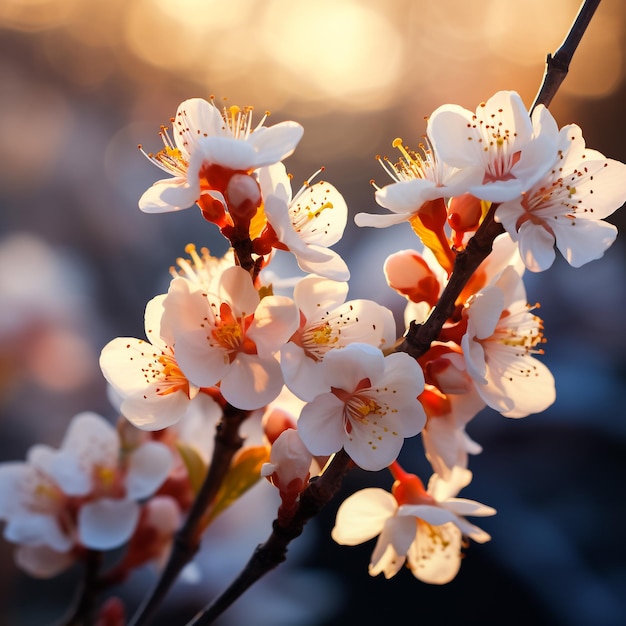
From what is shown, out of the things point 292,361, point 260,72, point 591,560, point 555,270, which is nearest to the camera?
point 292,361

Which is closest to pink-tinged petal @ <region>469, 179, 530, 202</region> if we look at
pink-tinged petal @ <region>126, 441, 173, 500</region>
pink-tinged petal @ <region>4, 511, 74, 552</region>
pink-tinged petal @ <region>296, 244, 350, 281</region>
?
pink-tinged petal @ <region>296, 244, 350, 281</region>

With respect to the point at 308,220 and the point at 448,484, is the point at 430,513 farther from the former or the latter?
the point at 308,220

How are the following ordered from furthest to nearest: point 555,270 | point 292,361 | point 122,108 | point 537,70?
point 122,108 → point 537,70 → point 555,270 → point 292,361

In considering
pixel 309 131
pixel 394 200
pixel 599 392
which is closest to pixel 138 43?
pixel 309 131

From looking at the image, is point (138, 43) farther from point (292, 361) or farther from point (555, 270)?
point (292, 361)

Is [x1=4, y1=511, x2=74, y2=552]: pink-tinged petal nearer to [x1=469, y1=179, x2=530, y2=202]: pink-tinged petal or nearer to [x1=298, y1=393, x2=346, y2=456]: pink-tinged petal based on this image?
[x1=298, y1=393, x2=346, y2=456]: pink-tinged petal

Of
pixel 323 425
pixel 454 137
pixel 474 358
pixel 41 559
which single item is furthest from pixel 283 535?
pixel 41 559
